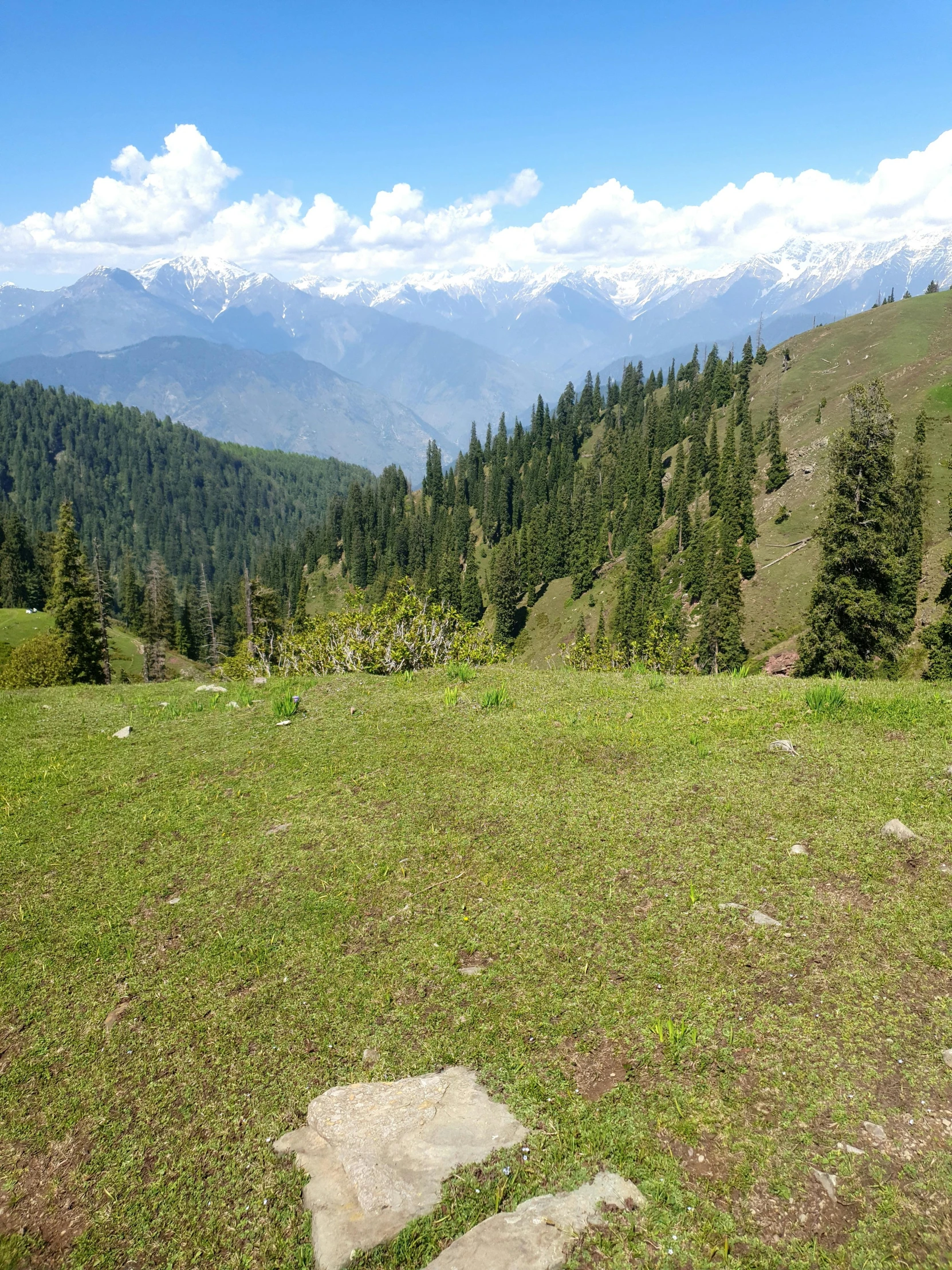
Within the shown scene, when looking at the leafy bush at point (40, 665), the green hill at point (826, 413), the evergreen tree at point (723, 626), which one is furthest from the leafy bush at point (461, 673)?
the evergreen tree at point (723, 626)

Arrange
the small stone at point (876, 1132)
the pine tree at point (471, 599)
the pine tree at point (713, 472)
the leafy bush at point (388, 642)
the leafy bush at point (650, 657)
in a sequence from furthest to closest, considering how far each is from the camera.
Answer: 1. the pine tree at point (471, 599)
2. the pine tree at point (713, 472)
3. the leafy bush at point (650, 657)
4. the leafy bush at point (388, 642)
5. the small stone at point (876, 1132)

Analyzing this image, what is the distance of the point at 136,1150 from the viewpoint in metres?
5.93

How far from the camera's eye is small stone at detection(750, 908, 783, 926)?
320 inches

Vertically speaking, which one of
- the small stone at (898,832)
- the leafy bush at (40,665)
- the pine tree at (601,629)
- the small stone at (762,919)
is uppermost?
the small stone at (898,832)

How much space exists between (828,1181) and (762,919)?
10.7 ft

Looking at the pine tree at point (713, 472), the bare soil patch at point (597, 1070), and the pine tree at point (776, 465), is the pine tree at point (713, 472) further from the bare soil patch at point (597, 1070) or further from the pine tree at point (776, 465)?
the bare soil patch at point (597, 1070)

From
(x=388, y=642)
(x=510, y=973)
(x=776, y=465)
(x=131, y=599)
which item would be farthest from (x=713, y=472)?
(x=510, y=973)

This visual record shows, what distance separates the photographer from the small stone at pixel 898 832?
9.52 m

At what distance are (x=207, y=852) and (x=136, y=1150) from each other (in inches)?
200

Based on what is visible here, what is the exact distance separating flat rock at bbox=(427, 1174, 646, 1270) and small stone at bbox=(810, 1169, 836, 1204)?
56.7 inches

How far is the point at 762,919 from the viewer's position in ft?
26.9

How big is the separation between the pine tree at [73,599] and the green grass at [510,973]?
5462 centimetres

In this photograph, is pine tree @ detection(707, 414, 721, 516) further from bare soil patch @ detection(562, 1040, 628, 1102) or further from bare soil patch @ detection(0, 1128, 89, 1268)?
bare soil patch @ detection(0, 1128, 89, 1268)

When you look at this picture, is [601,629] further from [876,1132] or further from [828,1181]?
[828,1181]
